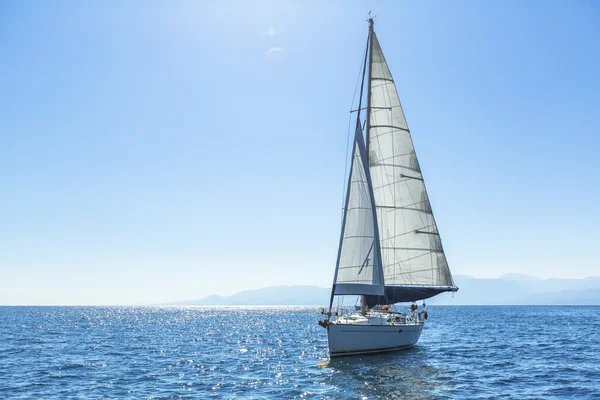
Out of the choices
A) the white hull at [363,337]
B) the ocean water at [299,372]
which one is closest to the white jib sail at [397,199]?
the white hull at [363,337]

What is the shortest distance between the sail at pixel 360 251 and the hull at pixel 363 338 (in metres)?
2.39

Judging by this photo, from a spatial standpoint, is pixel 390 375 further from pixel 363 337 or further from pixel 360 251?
pixel 360 251

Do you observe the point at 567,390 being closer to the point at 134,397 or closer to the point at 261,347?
the point at 134,397

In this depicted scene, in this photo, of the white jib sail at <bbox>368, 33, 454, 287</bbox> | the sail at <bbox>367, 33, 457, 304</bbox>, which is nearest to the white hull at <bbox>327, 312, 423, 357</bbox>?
the sail at <bbox>367, 33, 457, 304</bbox>

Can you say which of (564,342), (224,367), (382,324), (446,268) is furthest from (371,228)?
(564,342)

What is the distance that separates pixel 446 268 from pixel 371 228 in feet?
34.3

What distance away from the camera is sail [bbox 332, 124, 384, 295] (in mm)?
30219

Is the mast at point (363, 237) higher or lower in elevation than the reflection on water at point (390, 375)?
higher

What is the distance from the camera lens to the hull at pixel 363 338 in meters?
29.1

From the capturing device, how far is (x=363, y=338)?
30.0 metres

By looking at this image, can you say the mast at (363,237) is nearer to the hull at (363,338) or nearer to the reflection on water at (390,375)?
the hull at (363,338)

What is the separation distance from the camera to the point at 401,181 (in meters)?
36.4

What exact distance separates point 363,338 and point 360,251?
229 inches

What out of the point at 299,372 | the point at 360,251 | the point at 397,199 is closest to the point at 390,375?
the point at 299,372
